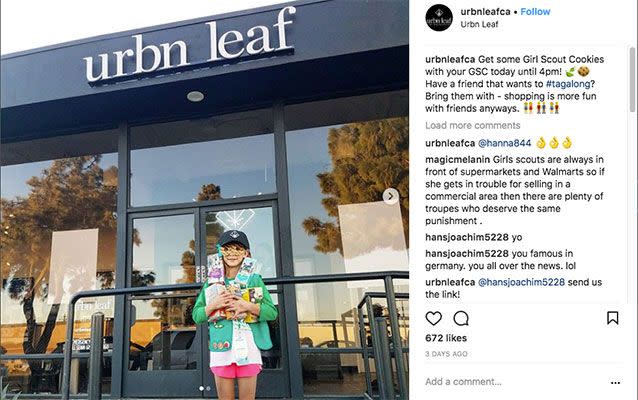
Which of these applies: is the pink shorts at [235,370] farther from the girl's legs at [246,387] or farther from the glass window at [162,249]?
the glass window at [162,249]

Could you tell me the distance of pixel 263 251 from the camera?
4773mm

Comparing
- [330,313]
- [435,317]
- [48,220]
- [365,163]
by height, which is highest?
[365,163]

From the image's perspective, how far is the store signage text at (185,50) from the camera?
4.34 meters

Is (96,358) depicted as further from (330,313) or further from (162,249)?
(330,313)

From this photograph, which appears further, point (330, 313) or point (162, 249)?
point (162, 249)

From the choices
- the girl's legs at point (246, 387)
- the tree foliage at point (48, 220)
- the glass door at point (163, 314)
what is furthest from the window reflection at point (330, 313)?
the tree foliage at point (48, 220)

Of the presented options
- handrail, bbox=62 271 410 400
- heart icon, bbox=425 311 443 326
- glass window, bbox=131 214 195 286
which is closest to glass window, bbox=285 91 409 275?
glass window, bbox=131 214 195 286

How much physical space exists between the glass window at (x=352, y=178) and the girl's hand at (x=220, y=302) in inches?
80.2

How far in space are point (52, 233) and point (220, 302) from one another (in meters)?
3.59

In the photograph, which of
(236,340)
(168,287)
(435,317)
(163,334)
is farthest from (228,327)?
(163,334)

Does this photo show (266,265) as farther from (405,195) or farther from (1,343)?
(1,343)

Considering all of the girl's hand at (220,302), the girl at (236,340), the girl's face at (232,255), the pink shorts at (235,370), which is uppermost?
the girl's face at (232,255)

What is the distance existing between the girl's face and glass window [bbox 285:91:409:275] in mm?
1834
